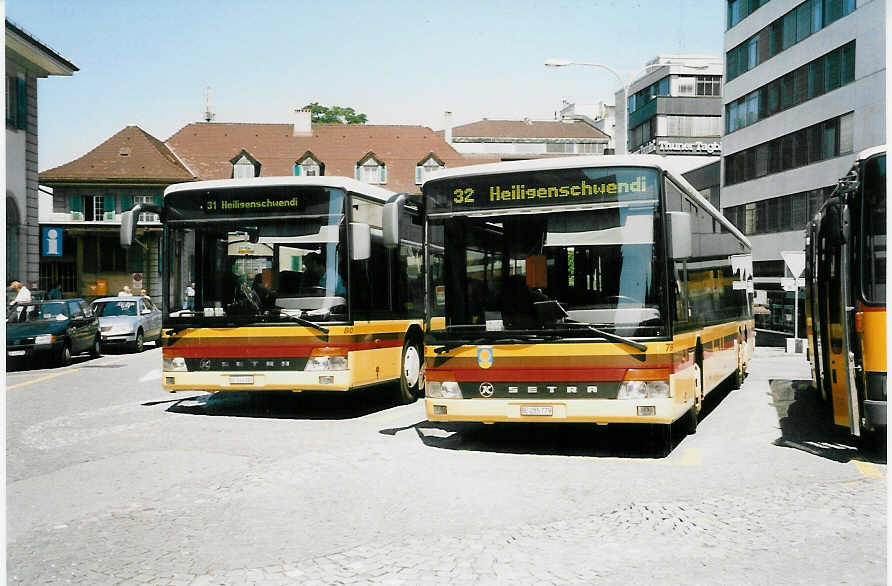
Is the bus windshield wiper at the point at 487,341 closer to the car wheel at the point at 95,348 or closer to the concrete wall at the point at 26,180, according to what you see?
the car wheel at the point at 95,348

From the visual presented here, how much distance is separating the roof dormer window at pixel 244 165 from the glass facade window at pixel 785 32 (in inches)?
1207

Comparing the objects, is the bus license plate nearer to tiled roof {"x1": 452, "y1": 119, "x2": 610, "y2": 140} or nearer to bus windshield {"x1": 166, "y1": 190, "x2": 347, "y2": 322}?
bus windshield {"x1": 166, "y1": 190, "x2": 347, "y2": 322}

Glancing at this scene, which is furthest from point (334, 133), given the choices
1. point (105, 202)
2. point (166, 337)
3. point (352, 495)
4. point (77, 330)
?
point (352, 495)

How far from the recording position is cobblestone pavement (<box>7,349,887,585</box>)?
558cm

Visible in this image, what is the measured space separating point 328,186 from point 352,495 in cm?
528

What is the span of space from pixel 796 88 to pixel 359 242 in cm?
→ 4035

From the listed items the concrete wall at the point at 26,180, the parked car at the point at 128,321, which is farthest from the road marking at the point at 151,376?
the concrete wall at the point at 26,180

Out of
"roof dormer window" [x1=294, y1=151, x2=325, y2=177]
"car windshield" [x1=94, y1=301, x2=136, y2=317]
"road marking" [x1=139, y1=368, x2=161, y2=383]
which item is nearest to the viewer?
"road marking" [x1=139, y1=368, x2=161, y2=383]

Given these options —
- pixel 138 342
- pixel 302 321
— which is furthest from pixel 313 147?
pixel 302 321

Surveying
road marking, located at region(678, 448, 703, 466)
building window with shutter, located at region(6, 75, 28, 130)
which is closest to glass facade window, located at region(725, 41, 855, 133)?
building window with shutter, located at region(6, 75, 28, 130)

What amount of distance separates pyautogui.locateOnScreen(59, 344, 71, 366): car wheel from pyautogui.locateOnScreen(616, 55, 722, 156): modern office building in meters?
51.2

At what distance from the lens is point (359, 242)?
12031 mm

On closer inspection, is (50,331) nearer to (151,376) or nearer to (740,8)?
(151,376)

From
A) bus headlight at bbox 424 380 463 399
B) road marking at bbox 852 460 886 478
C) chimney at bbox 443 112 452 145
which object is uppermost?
chimney at bbox 443 112 452 145
